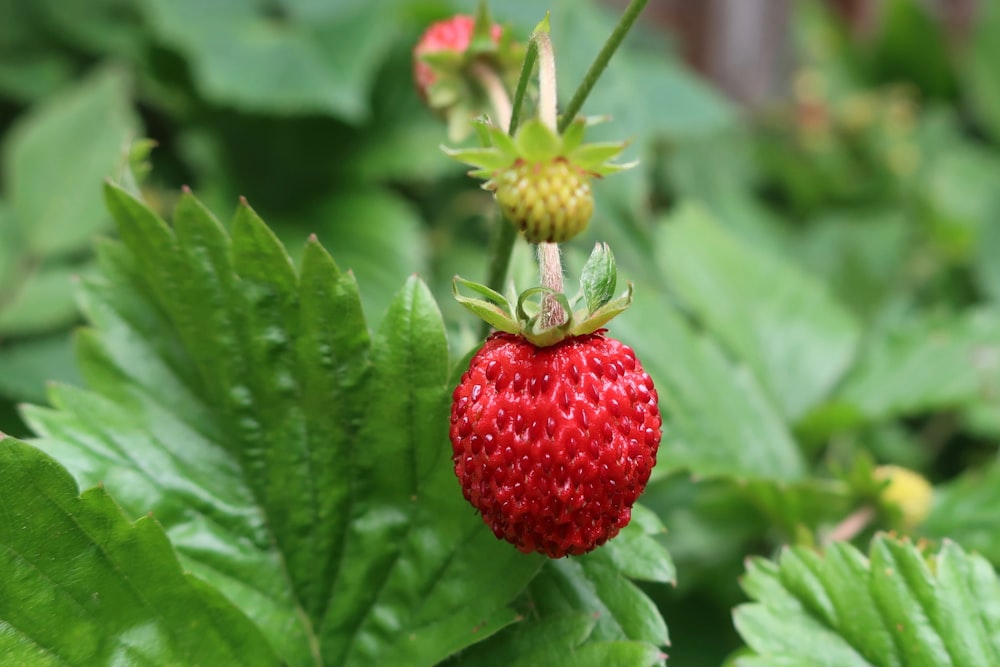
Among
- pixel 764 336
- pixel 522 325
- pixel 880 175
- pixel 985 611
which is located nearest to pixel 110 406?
pixel 522 325

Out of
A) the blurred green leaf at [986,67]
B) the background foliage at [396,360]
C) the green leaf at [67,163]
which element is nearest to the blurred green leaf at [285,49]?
the background foliage at [396,360]

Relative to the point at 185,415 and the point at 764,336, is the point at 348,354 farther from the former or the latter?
the point at 764,336

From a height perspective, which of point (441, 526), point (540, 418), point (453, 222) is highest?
point (540, 418)

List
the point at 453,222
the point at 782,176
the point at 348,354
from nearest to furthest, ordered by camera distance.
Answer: the point at 348,354 → the point at 453,222 → the point at 782,176

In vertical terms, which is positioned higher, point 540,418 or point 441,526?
point 540,418

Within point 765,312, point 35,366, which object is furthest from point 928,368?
point 35,366

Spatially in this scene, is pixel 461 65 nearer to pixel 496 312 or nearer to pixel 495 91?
pixel 495 91

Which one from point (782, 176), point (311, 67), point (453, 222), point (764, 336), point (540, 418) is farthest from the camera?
point (782, 176)

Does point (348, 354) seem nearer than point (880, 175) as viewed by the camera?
Yes
